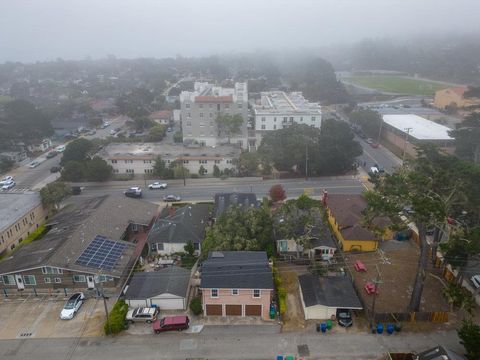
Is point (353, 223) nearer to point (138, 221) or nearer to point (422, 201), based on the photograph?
point (422, 201)

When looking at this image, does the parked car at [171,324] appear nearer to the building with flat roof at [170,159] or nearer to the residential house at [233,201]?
the residential house at [233,201]

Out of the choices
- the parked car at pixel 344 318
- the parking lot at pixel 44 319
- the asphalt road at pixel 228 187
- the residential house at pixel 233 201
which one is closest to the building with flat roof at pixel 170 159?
the asphalt road at pixel 228 187

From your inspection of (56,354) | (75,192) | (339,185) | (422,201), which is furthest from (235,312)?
(75,192)

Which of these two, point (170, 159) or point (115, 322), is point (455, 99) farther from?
point (115, 322)

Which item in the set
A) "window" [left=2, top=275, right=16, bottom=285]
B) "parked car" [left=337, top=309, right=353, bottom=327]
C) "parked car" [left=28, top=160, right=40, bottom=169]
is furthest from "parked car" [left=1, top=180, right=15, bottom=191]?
"parked car" [left=337, top=309, right=353, bottom=327]

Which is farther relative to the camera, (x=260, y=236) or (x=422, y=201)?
(x=260, y=236)

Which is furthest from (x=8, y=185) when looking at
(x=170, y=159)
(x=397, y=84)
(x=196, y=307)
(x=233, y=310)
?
(x=397, y=84)

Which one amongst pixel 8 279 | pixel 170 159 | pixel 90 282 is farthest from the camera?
pixel 170 159
